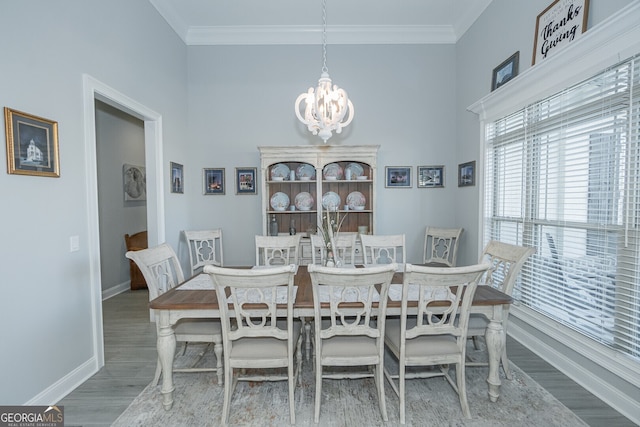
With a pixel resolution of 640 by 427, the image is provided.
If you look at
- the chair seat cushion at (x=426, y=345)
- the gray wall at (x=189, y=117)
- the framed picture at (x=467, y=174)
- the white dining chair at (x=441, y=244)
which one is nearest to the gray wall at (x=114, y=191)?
the gray wall at (x=189, y=117)

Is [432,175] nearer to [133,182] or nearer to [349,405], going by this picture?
[349,405]

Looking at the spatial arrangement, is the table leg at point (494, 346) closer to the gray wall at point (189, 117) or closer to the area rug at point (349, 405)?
the area rug at point (349, 405)

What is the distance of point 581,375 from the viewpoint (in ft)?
7.39

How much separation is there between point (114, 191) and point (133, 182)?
393mm

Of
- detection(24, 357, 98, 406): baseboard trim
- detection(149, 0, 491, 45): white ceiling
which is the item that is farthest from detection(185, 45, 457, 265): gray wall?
detection(24, 357, 98, 406): baseboard trim

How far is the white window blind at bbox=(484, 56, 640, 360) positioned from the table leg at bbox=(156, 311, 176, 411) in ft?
9.39

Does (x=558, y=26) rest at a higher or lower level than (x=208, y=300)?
higher

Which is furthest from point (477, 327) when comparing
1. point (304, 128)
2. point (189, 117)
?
point (189, 117)

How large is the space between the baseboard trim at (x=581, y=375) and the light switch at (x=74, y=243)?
3787 millimetres

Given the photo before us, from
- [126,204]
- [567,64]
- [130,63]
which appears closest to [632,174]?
[567,64]

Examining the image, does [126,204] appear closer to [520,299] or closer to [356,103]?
[356,103]

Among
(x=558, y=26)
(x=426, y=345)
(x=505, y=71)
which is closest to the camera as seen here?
(x=426, y=345)

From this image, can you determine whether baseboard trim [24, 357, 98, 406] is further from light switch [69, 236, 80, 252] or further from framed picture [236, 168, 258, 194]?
framed picture [236, 168, 258, 194]

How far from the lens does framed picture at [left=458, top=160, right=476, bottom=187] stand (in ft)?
12.2
